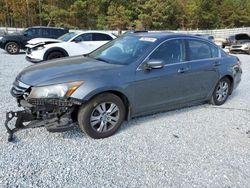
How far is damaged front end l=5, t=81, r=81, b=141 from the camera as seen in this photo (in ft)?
12.5

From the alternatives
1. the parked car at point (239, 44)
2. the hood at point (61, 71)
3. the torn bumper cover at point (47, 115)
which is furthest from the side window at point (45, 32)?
the parked car at point (239, 44)

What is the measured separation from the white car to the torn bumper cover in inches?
261

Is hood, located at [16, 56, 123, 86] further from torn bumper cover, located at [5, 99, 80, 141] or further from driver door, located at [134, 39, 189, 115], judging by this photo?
driver door, located at [134, 39, 189, 115]

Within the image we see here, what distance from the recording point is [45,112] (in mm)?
3859

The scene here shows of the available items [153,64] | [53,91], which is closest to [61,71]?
[53,91]

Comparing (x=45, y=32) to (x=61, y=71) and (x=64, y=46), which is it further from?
(x=61, y=71)

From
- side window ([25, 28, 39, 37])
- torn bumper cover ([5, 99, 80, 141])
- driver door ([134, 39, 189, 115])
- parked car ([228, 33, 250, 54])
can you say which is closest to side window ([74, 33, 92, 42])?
side window ([25, 28, 39, 37])

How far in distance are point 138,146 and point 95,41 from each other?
8.77m

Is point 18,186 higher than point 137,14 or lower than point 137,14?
lower

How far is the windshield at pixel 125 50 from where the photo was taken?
455 centimetres

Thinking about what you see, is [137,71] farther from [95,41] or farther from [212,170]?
[95,41]

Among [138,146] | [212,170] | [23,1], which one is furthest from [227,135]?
[23,1]

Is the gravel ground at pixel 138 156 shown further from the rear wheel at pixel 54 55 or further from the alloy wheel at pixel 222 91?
the rear wheel at pixel 54 55

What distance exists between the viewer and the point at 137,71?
4.34 metres
